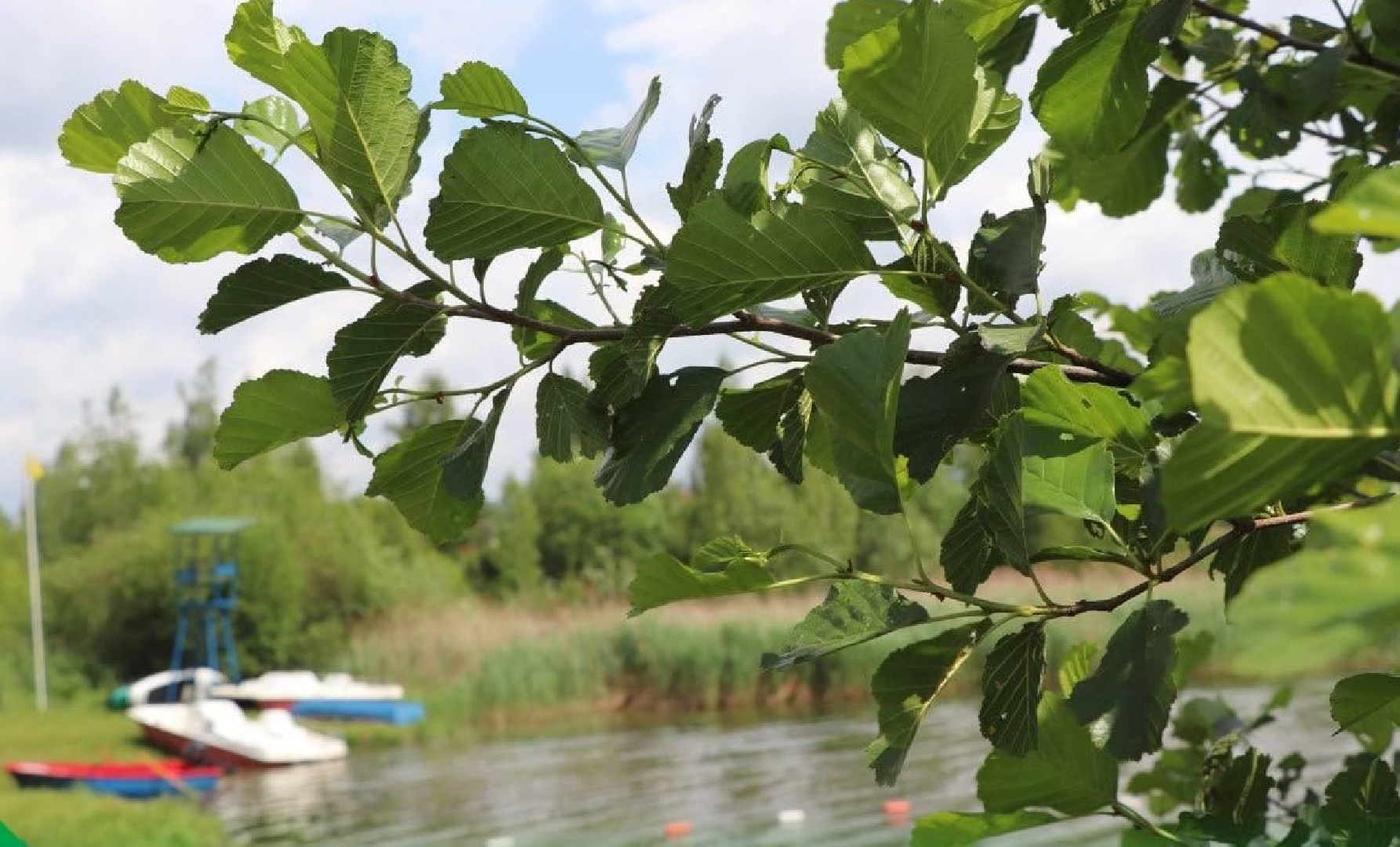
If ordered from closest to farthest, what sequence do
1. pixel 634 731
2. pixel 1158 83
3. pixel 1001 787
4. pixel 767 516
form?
1. pixel 1001 787
2. pixel 1158 83
3. pixel 634 731
4. pixel 767 516

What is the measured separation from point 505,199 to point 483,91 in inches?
2.5

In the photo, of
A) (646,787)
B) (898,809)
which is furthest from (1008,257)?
(646,787)

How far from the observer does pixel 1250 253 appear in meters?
0.77

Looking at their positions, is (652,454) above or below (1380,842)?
above

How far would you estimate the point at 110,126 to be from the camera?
0.79 meters

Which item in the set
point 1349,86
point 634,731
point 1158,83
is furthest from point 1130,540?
point 634,731

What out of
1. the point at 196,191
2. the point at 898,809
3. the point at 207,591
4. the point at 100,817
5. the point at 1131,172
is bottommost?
the point at 898,809

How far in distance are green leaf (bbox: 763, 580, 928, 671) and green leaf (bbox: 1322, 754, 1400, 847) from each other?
43cm

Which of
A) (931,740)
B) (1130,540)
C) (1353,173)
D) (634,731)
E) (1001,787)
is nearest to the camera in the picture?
(1001,787)

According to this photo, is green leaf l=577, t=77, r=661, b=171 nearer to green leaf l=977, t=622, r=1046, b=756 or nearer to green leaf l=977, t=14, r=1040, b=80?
green leaf l=977, t=622, r=1046, b=756

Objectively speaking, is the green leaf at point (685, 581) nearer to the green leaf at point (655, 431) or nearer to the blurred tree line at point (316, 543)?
the green leaf at point (655, 431)

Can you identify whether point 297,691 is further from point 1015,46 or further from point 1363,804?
point 1363,804

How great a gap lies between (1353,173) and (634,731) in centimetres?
1406

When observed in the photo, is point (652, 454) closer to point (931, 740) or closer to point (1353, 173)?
point (1353, 173)
